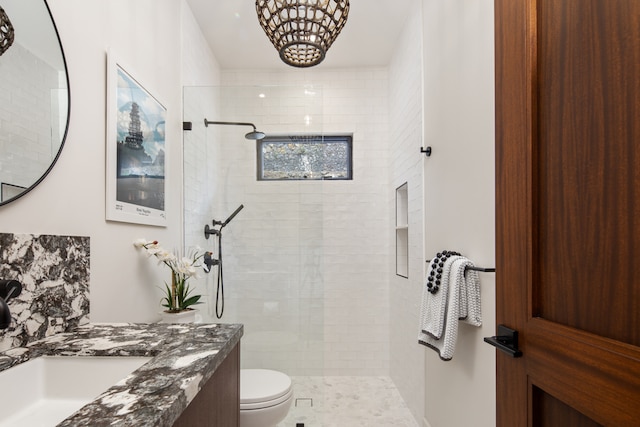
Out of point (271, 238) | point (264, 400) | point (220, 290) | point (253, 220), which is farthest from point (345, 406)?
Answer: point (253, 220)

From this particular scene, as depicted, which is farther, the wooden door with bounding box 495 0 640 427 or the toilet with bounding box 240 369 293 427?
the toilet with bounding box 240 369 293 427

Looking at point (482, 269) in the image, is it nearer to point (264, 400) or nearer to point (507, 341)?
point (507, 341)

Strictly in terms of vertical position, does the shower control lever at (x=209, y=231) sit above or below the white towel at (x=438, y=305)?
above

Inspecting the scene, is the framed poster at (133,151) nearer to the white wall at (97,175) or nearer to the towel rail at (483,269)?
the white wall at (97,175)

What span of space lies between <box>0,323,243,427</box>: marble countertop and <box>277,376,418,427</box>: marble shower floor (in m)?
1.47

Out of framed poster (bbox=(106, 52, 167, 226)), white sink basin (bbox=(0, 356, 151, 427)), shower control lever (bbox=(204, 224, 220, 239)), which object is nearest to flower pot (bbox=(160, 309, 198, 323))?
framed poster (bbox=(106, 52, 167, 226))

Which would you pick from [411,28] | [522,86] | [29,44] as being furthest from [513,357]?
[411,28]

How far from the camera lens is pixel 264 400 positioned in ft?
6.05

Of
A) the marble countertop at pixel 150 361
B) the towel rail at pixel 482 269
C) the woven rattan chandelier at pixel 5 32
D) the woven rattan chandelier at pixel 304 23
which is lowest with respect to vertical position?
the marble countertop at pixel 150 361

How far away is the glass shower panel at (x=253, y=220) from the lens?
2.50m

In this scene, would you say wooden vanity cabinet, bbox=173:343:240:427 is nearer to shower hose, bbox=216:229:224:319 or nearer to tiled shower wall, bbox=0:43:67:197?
tiled shower wall, bbox=0:43:67:197

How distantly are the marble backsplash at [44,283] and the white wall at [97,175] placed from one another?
45mm

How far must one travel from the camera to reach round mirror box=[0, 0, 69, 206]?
0.98 metres

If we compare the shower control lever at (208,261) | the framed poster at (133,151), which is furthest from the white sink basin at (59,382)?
the shower control lever at (208,261)
